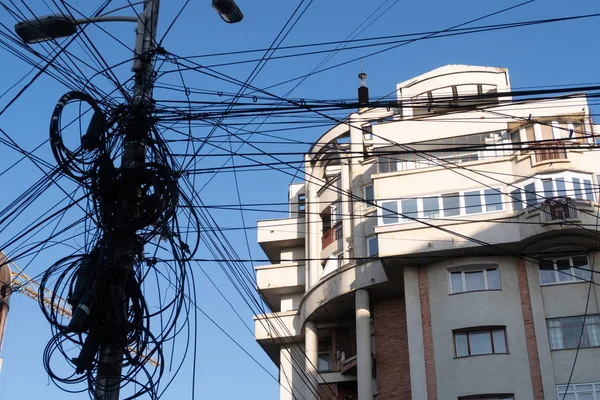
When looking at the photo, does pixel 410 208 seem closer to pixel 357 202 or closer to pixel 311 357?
pixel 357 202

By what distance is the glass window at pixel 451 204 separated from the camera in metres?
31.0

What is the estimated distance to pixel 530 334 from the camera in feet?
93.1

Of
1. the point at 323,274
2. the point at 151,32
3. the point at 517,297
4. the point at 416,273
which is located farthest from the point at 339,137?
the point at 151,32

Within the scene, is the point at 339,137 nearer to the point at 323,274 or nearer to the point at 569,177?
the point at 323,274

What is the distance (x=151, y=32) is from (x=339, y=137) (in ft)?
85.8

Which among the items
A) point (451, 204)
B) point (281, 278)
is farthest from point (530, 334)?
point (281, 278)

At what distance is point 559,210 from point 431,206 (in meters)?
4.78

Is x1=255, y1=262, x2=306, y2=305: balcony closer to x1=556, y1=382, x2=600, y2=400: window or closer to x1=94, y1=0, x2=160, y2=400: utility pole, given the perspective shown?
x1=556, y1=382, x2=600, y2=400: window

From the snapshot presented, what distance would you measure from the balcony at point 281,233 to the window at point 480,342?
42.3 feet

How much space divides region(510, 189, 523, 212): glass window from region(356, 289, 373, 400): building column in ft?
21.2

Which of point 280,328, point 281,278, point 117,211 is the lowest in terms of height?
point 117,211

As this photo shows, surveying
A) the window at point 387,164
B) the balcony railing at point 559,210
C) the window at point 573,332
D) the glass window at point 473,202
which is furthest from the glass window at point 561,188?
the window at point 387,164

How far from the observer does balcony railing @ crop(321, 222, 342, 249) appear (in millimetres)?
36469

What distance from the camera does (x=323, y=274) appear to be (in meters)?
36.6
